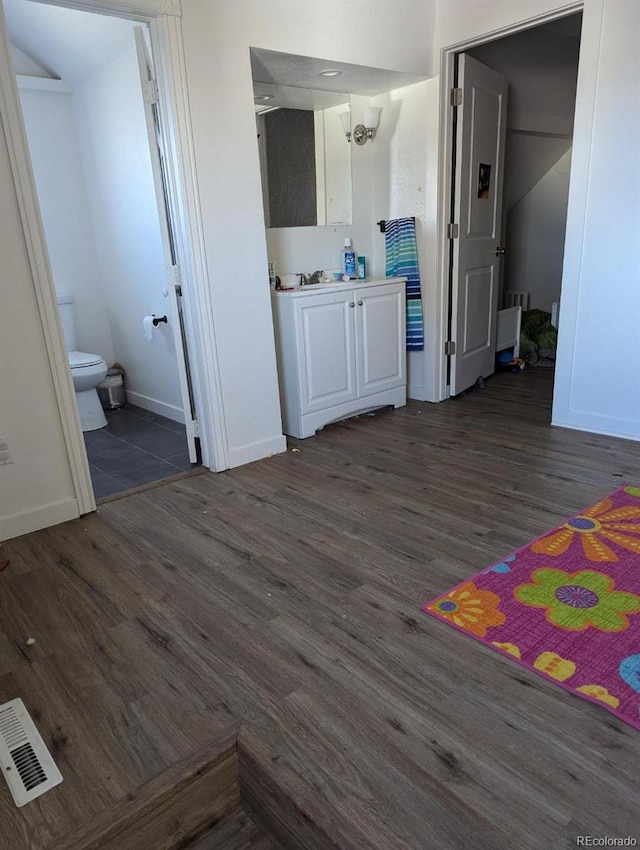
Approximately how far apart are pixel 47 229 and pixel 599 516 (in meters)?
3.93

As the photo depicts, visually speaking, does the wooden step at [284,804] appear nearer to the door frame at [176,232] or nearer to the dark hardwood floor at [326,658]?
the dark hardwood floor at [326,658]

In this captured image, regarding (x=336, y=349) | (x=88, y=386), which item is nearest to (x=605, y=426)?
(x=336, y=349)

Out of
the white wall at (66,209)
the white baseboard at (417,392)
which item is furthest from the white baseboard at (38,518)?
the white baseboard at (417,392)

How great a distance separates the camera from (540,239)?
571 cm

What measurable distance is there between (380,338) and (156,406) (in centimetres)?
167

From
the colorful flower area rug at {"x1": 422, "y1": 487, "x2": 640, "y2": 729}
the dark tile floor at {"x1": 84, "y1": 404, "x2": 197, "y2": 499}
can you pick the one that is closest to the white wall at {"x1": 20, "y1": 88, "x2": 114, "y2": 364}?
the dark tile floor at {"x1": 84, "y1": 404, "x2": 197, "y2": 499}

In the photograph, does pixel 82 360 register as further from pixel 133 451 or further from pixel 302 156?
pixel 302 156

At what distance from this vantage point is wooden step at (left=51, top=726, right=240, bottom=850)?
1217mm

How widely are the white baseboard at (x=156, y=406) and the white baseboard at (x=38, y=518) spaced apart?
4.59 feet

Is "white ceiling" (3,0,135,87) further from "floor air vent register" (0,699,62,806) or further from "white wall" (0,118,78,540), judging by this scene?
"floor air vent register" (0,699,62,806)

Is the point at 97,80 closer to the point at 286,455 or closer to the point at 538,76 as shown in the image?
the point at 286,455

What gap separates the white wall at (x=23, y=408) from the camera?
230cm

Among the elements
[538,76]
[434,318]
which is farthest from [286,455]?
[538,76]

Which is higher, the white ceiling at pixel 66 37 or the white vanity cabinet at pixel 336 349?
the white ceiling at pixel 66 37
